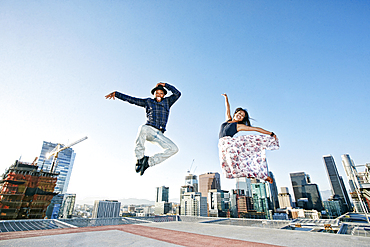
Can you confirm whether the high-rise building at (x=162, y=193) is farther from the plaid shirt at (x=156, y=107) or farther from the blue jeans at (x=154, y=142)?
the plaid shirt at (x=156, y=107)

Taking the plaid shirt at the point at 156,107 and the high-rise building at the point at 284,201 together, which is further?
the high-rise building at the point at 284,201

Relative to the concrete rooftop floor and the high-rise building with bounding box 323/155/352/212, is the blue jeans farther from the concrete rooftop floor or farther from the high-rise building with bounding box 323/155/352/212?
the high-rise building with bounding box 323/155/352/212

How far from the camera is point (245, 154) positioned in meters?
5.54

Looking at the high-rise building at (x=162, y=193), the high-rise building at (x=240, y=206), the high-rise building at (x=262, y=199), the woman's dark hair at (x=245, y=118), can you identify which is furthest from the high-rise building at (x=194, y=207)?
the woman's dark hair at (x=245, y=118)

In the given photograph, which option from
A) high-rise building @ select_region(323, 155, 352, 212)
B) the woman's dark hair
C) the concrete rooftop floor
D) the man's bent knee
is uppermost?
high-rise building @ select_region(323, 155, 352, 212)

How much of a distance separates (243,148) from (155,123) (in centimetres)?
298

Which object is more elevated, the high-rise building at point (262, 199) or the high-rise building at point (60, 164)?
the high-rise building at point (60, 164)

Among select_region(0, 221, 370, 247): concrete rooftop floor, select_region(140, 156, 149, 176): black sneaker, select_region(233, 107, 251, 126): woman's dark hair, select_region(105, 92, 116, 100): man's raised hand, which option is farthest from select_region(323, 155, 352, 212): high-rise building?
select_region(105, 92, 116, 100): man's raised hand

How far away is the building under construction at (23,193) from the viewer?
34.4 m

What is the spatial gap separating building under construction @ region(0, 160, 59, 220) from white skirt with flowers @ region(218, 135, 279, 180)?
1896 inches

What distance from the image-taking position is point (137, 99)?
17.6 feet

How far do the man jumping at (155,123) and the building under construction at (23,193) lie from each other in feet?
154

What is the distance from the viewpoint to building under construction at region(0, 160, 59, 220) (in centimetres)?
3438

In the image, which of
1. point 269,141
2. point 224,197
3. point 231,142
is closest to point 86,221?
point 231,142
